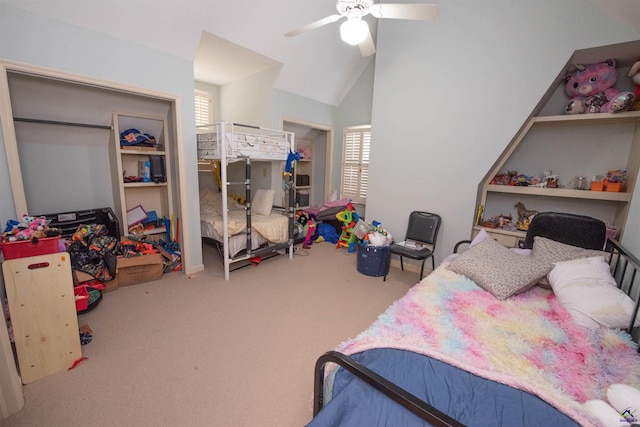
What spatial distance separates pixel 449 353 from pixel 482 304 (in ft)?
2.08

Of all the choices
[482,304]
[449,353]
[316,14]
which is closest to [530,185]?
[482,304]

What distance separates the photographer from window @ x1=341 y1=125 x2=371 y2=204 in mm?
4762

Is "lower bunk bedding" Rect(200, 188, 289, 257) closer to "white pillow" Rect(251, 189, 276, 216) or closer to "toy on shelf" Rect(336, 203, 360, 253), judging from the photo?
"white pillow" Rect(251, 189, 276, 216)

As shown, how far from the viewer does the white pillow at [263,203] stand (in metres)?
3.94

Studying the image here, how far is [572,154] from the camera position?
2.81 m

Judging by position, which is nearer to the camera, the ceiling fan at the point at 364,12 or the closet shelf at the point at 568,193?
the ceiling fan at the point at 364,12

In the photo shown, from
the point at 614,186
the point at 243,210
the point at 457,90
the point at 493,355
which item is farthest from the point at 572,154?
the point at 243,210

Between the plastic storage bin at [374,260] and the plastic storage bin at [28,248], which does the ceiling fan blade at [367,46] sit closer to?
the plastic storage bin at [374,260]

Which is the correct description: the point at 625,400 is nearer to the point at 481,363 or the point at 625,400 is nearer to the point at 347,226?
the point at 481,363

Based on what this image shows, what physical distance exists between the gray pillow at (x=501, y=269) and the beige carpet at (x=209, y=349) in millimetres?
954

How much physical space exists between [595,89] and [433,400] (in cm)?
323

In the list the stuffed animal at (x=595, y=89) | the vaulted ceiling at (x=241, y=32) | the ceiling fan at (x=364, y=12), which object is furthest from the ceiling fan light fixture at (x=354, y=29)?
the stuffed animal at (x=595, y=89)

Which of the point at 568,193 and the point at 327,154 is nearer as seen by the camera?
the point at 568,193

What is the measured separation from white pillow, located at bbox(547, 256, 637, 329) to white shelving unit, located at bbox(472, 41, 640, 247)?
1134 millimetres
